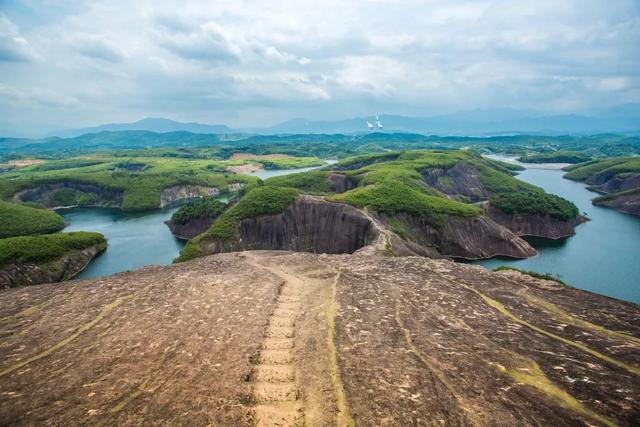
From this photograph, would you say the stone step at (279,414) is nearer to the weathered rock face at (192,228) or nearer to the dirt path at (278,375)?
the dirt path at (278,375)

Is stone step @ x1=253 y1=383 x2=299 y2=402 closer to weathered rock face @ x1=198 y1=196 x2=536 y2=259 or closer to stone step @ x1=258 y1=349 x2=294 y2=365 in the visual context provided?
stone step @ x1=258 y1=349 x2=294 y2=365

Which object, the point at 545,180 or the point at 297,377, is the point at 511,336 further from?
the point at 545,180

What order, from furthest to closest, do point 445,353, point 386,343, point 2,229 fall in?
1. point 2,229
2. point 386,343
3. point 445,353

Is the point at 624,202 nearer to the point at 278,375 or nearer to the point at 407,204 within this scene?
the point at 407,204

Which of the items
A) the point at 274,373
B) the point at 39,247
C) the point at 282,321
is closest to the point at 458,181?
the point at 39,247

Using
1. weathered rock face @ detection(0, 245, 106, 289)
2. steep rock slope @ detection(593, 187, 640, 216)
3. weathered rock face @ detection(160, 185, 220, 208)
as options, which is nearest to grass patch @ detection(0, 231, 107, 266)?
weathered rock face @ detection(0, 245, 106, 289)

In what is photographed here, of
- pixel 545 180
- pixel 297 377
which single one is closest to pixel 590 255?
pixel 297 377

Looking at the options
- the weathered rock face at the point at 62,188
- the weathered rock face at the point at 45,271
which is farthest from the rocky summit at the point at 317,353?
the weathered rock face at the point at 62,188
